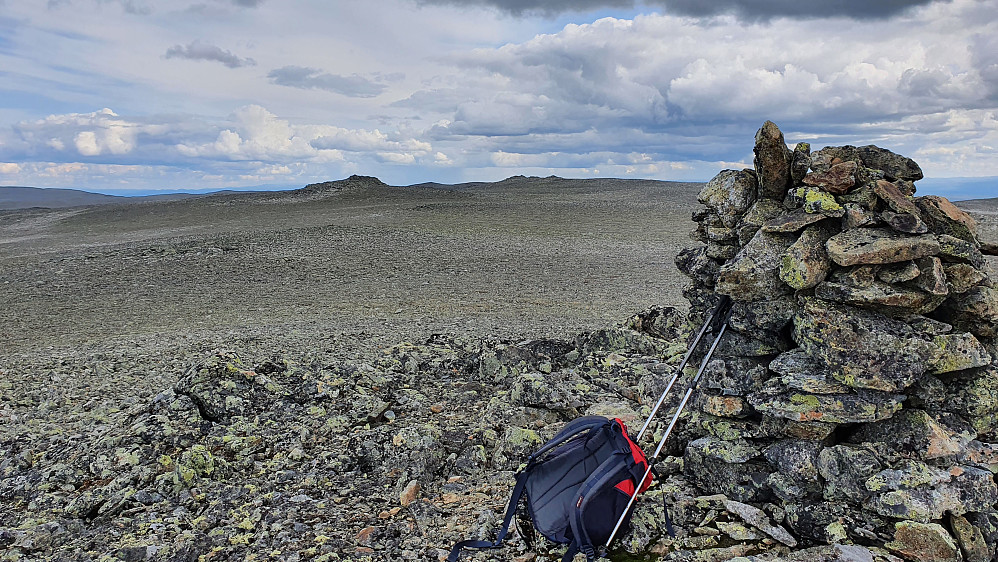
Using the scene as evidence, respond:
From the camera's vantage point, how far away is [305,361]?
933 centimetres

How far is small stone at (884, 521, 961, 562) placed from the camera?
3815 mm

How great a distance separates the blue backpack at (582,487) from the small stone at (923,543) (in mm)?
1428

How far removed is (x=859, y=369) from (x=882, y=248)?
3.05 feet

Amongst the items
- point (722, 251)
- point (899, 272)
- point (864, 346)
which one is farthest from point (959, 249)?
point (722, 251)

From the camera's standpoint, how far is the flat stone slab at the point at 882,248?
15.1 ft

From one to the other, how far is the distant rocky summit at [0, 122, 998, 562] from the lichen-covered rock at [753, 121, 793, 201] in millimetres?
21

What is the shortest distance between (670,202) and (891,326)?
1769 inches

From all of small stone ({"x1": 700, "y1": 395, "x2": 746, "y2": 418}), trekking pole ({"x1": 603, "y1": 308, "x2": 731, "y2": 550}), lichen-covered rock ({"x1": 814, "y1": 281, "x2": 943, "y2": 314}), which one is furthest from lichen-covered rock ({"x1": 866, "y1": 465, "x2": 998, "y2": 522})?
trekking pole ({"x1": 603, "y1": 308, "x2": 731, "y2": 550})

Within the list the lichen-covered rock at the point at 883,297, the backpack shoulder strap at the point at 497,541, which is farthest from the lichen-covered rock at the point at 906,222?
the backpack shoulder strap at the point at 497,541

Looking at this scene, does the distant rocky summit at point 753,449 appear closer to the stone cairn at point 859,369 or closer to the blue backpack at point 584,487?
the stone cairn at point 859,369

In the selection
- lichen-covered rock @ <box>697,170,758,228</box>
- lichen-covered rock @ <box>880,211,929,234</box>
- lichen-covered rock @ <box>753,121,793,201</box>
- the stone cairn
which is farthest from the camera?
lichen-covered rock @ <box>697,170,758,228</box>

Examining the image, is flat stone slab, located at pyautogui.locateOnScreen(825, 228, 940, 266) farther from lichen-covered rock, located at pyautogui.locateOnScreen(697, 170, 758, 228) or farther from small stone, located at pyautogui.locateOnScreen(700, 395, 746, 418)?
small stone, located at pyautogui.locateOnScreen(700, 395, 746, 418)

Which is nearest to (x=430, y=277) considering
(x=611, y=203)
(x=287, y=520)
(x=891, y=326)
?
(x=287, y=520)

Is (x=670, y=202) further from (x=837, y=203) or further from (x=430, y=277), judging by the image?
(x=837, y=203)
